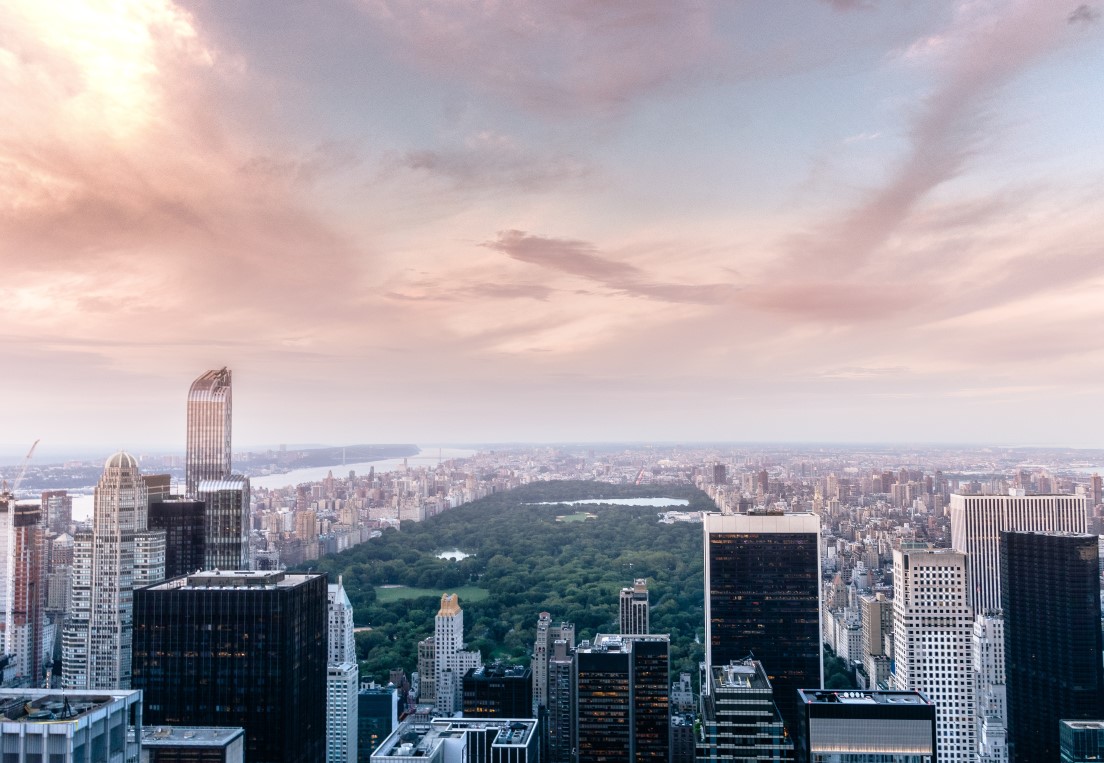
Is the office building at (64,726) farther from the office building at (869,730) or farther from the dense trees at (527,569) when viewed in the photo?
the dense trees at (527,569)

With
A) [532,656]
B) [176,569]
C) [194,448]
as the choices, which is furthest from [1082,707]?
[194,448]

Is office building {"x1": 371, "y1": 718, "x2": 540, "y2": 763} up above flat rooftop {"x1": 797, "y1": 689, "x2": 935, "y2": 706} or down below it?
below

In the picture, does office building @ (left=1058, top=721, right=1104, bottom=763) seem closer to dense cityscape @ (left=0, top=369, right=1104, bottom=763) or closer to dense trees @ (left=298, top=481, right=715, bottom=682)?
dense cityscape @ (left=0, top=369, right=1104, bottom=763)

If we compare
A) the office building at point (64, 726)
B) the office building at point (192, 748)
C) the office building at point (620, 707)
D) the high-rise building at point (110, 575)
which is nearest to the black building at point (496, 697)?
the office building at point (620, 707)

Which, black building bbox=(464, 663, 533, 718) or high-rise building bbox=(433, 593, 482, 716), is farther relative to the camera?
high-rise building bbox=(433, 593, 482, 716)

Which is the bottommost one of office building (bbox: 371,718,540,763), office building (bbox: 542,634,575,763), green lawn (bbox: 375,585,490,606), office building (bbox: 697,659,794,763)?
office building (bbox: 542,634,575,763)

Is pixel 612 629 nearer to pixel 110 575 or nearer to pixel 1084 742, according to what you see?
pixel 110 575

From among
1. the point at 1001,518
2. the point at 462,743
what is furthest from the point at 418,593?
the point at 1001,518

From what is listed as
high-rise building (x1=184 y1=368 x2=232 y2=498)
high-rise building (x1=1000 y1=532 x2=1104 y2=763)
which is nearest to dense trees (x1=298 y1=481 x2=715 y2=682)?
high-rise building (x1=184 y1=368 x2=232 y2=498)
